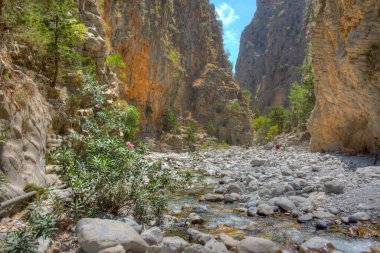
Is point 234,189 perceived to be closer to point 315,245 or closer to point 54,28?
point 315,245

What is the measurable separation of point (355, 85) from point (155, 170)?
1232cm

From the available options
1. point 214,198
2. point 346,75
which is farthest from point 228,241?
point 346,75

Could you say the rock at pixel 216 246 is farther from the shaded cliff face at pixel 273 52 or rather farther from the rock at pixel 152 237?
the shaded cliff face at pixel 273 52

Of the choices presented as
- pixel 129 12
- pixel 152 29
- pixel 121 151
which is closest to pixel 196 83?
pixel 152 29

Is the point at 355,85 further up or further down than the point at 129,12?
further down

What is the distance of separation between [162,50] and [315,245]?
136 feet

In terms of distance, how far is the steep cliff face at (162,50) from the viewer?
35.7 metres

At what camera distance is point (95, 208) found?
201 inches

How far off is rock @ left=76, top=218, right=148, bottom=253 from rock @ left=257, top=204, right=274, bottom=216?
10.6 ft

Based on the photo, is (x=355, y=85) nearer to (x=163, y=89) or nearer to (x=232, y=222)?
(x=232, y=222)

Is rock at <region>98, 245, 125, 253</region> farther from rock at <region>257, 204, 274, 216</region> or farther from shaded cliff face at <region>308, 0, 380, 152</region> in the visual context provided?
shaded cliff face at <region>308, 0, 380, 152</region>

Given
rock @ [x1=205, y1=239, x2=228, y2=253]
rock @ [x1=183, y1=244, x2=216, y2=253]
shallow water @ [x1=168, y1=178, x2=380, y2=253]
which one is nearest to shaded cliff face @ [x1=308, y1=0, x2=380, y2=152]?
shallow water @ [x1=168, y1=178, x2=380, y2=253]

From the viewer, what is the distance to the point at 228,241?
4863 mm

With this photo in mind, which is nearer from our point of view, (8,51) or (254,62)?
(8,51)
